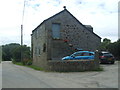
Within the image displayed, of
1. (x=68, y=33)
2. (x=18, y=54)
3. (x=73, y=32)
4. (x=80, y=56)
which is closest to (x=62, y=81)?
(x=80, y=56)

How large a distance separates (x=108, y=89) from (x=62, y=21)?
18.7m

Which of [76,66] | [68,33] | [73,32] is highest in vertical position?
[73,32]

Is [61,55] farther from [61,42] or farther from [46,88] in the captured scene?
[46,88]

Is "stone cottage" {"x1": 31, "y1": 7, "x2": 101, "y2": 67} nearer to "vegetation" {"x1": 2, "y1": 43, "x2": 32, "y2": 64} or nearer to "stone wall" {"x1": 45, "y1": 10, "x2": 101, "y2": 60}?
"stone wall" {"x1": 45, "y1": 10, "x2": 101, "y2": 60}

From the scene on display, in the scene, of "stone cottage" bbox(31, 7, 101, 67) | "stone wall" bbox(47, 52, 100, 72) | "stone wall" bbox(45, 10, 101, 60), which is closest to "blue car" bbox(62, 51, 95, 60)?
"stone wall" bbox(47, 52, 100, 72)

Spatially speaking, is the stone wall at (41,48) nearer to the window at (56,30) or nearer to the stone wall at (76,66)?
the window at (56,30)

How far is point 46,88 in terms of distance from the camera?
367 inches

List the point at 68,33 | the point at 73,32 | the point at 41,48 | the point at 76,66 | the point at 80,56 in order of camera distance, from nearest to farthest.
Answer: the point at 76,66
the point at 80,56
the point at 68,33
the point at 73,32
the point at 41,48

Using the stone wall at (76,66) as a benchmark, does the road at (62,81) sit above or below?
below

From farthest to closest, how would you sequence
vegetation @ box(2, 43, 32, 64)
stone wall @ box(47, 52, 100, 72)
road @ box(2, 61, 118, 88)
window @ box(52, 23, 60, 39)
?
vegetation @ box(2, 43, 32, 64) < window @ box(52, 23, 60, 39) < stone wall @ box(47, 52, 100, 72) < road @ box(2, 61, 118, 88)

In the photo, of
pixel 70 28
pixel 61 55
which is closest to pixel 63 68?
pixel 61 55

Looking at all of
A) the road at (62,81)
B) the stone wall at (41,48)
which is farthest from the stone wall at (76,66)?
the stone wall at (41,48)

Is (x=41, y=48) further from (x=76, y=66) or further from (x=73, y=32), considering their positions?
(x=76, y=66)

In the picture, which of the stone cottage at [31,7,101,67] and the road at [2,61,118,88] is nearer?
the road at [2,61,118,88]
